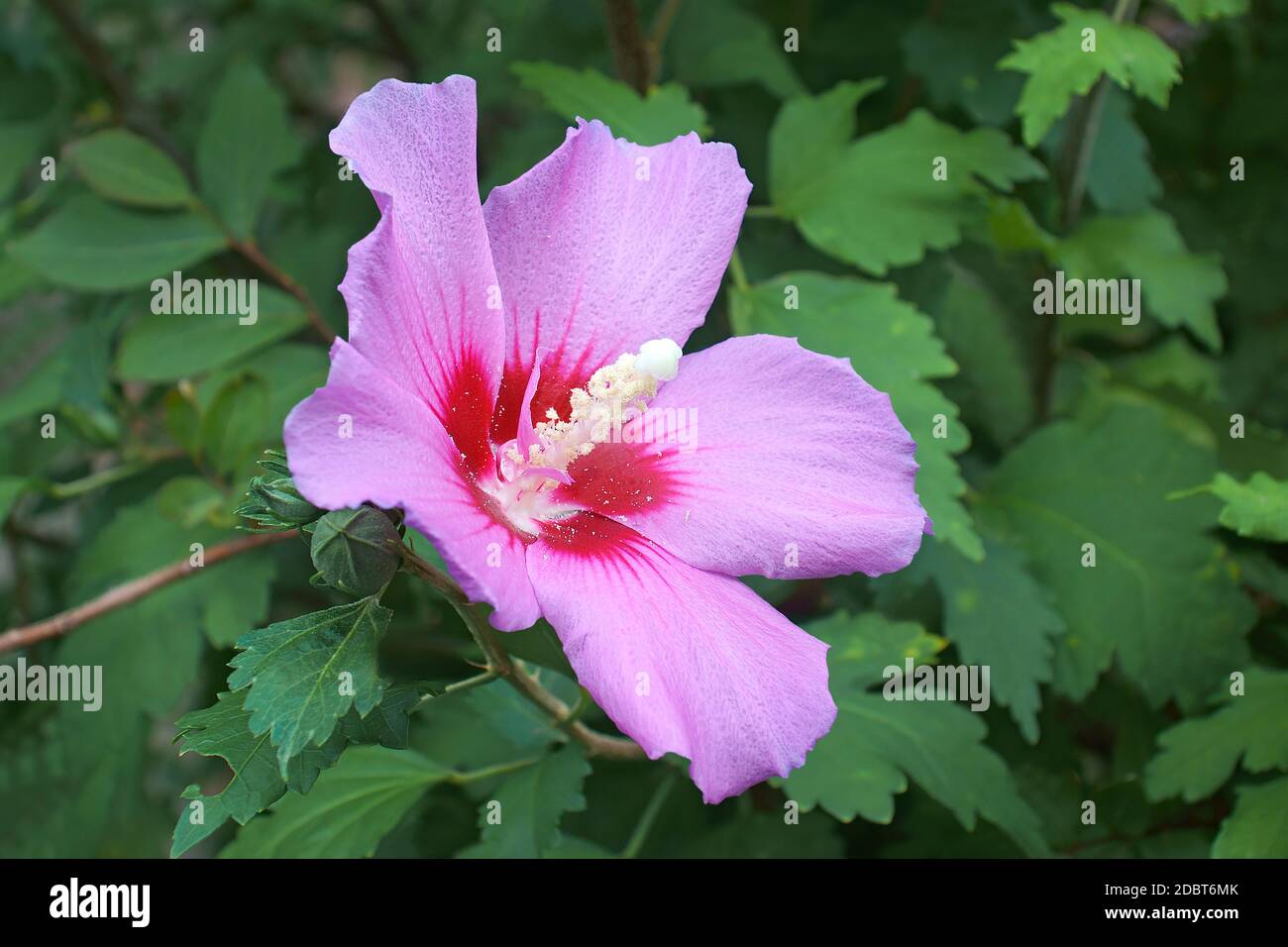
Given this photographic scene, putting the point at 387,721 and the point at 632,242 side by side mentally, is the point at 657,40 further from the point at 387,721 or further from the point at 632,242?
the point at 387,721

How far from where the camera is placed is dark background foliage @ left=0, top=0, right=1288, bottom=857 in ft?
4.03

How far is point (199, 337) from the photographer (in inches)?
59.2

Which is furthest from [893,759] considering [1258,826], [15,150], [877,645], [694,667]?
[15,150]

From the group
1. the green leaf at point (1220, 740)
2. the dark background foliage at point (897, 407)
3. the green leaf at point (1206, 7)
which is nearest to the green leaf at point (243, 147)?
the dark background foliage at point (897, 407)

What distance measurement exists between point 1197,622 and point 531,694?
0.73 metres

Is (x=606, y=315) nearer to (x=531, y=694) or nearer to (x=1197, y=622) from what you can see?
(x=531, y=694)

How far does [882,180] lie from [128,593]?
91 cm

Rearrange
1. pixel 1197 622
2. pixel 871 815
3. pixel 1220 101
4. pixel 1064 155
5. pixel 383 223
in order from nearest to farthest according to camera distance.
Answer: pixel 383 223, pixel 871 815, pixel 1197 622, pixel 1064 155, pixel 1220 101

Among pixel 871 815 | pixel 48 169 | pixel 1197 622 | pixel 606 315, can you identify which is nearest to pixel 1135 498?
pixel 1197 622

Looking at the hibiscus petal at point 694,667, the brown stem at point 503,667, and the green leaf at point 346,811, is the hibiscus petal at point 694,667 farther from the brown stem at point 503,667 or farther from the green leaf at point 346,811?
the green leaf at point 346,811

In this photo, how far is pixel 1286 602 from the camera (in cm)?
139

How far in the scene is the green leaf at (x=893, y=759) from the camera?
1.15 metres

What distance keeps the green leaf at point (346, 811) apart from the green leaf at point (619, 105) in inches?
26.1

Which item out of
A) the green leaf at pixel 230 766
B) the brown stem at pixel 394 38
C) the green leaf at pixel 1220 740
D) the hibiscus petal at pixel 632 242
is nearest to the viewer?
the green leaf at pixel 230 766
